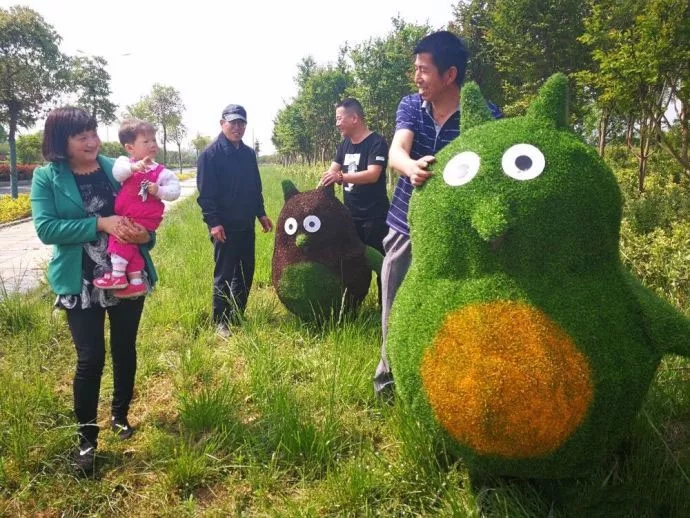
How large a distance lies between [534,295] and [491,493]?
744mm

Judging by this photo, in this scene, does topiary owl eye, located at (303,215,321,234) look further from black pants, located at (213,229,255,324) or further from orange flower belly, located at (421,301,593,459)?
Answer: orange flower belly, located at (421,301,593,459)

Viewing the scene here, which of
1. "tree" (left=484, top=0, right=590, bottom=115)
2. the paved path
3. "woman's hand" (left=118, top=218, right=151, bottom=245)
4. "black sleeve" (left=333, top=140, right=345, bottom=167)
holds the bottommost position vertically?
the paved path

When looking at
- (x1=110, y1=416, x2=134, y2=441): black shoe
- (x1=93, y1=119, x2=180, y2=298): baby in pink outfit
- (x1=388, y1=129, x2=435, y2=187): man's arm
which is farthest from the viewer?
(x1=110, y1=416, x2=134, y2=441): black shoe

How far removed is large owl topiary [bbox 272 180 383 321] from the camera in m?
3.27

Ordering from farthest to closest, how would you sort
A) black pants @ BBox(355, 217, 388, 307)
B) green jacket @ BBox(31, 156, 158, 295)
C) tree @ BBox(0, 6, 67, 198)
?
tree @ BBox(0, 6, 67, 198)
black pants @ BBox(355, 217, 388, 307)
green jacket @ BBox(31, 156, 158, 295)

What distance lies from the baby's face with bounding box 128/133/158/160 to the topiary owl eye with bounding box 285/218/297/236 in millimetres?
1257

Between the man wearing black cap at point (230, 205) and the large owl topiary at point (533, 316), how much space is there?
7.18 ft

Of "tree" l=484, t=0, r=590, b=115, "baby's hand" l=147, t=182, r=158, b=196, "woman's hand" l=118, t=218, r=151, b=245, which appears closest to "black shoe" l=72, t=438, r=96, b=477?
"woman's hand" l=118, t=218, r=151, b=245

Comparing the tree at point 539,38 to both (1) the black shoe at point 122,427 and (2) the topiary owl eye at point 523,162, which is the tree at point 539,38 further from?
(1) the black shoe at point 122,427

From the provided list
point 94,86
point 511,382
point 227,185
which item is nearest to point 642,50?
point 227,185

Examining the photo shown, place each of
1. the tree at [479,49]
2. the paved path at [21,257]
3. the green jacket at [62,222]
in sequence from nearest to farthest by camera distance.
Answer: the green jacket at [62,222]
the paved path at [21,257]
the tree at [479,49]

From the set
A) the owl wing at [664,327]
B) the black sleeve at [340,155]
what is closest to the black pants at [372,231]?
the black sleeve at [340,155]

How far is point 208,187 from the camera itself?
3490 mm

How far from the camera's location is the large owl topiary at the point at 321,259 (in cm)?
327
